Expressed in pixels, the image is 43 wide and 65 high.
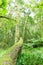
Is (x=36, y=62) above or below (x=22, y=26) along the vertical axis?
below

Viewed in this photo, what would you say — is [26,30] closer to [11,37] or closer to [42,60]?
[11,37]

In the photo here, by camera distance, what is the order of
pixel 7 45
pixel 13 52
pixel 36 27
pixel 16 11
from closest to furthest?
pixel 13 52 → pixel 16 11 → pixel 7 45 → pixel 36 27

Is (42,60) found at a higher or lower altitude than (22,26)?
lower

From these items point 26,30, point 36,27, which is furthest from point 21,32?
point 36,27

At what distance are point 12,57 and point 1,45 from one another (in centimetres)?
1052

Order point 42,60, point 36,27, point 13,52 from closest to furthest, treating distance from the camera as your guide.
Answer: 1. point 13,52
2. point 42,60
3. point 36,27

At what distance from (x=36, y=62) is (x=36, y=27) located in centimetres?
761

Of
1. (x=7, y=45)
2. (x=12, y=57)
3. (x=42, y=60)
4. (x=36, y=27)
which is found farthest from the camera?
(x=36, y=27)

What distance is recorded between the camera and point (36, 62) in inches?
257

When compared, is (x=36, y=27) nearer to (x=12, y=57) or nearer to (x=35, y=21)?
(x=35, y=21)

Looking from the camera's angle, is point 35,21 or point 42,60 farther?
point 35,21

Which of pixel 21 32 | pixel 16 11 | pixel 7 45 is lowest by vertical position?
pixel 7 45

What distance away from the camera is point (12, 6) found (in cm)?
1126

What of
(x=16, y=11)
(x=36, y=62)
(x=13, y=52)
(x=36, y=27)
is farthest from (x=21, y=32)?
(x=13, y=52)
